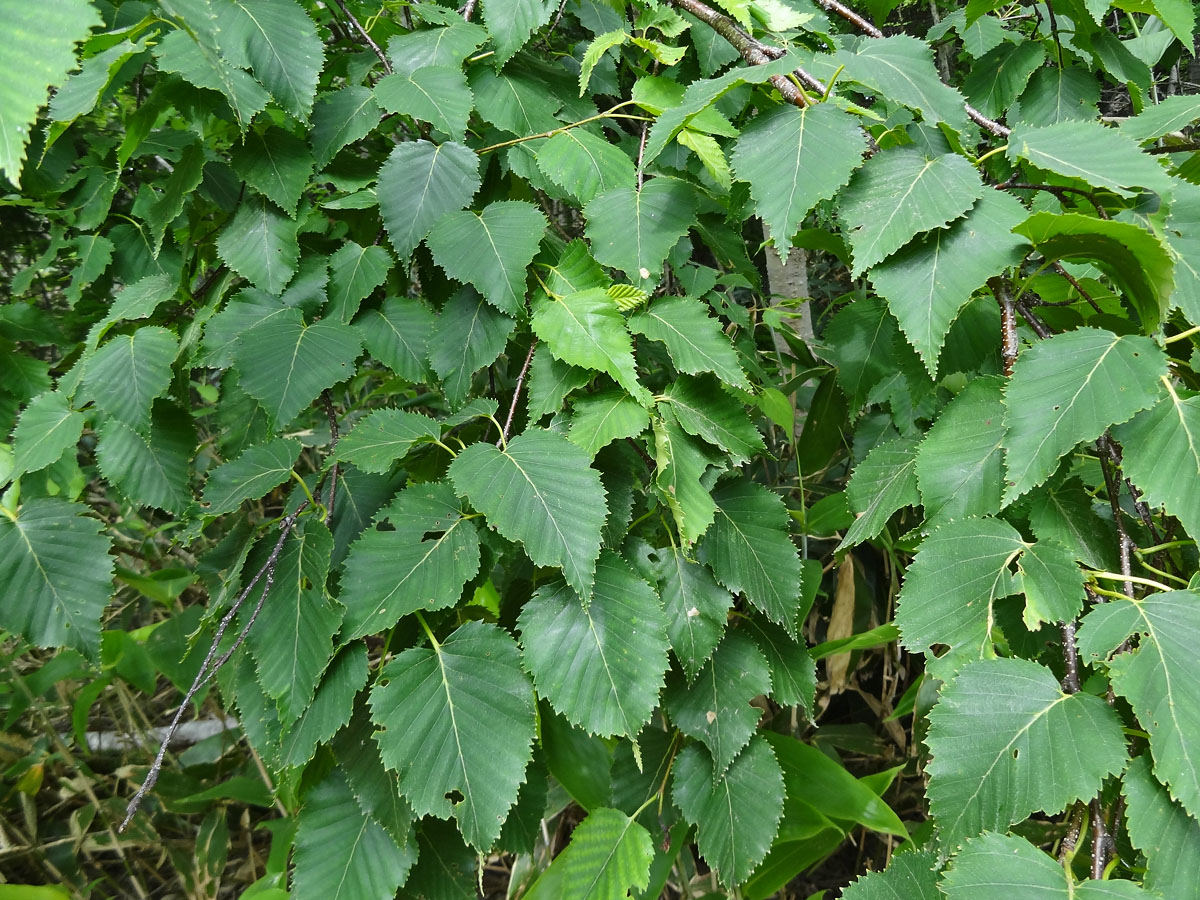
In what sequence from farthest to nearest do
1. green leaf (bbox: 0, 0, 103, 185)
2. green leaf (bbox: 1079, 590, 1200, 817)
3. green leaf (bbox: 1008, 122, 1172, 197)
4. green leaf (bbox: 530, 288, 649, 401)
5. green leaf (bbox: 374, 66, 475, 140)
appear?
green leaf (bbox: 374, 66, 475, 140) < green leaf (bbox: 530, 288, 649, 401) < green leaf (bbox: 1008, 122, 1172, 197) < green leaf (bbox: 1079, 590, 1200, 817) < green leaf (bbox: 0, 0, 103, 185)

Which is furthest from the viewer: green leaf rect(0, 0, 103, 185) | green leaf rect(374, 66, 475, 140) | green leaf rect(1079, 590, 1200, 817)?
green leaf rect(374, 66, 475, 140)

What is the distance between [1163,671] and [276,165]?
3.14ft

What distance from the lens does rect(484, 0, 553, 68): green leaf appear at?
2.74 feet

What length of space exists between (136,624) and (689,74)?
8.03 ft

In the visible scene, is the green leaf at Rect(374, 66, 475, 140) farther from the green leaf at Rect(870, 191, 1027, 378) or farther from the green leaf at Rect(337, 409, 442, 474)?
the green leaf at Rect(870, 191, 1027, 378)

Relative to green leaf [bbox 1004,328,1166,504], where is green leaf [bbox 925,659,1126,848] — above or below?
below

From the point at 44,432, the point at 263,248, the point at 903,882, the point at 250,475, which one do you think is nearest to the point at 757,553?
the point at 903,882

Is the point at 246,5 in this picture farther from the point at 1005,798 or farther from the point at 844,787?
the point at 844,787

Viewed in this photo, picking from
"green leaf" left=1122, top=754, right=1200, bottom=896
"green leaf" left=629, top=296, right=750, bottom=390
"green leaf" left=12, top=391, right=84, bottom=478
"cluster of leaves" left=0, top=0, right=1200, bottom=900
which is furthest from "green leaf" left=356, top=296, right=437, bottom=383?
"green leaf" left=1122, top=754, right=1200, bottom=896

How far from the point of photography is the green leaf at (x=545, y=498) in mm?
610

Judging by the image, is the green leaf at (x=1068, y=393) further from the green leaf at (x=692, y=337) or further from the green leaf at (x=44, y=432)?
the green leaf at (x=44, y=432)

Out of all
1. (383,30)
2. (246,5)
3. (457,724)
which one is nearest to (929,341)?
(457,724)

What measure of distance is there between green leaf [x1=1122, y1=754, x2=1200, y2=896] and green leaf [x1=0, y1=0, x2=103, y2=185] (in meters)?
0.71

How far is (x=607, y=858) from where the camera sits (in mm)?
769
